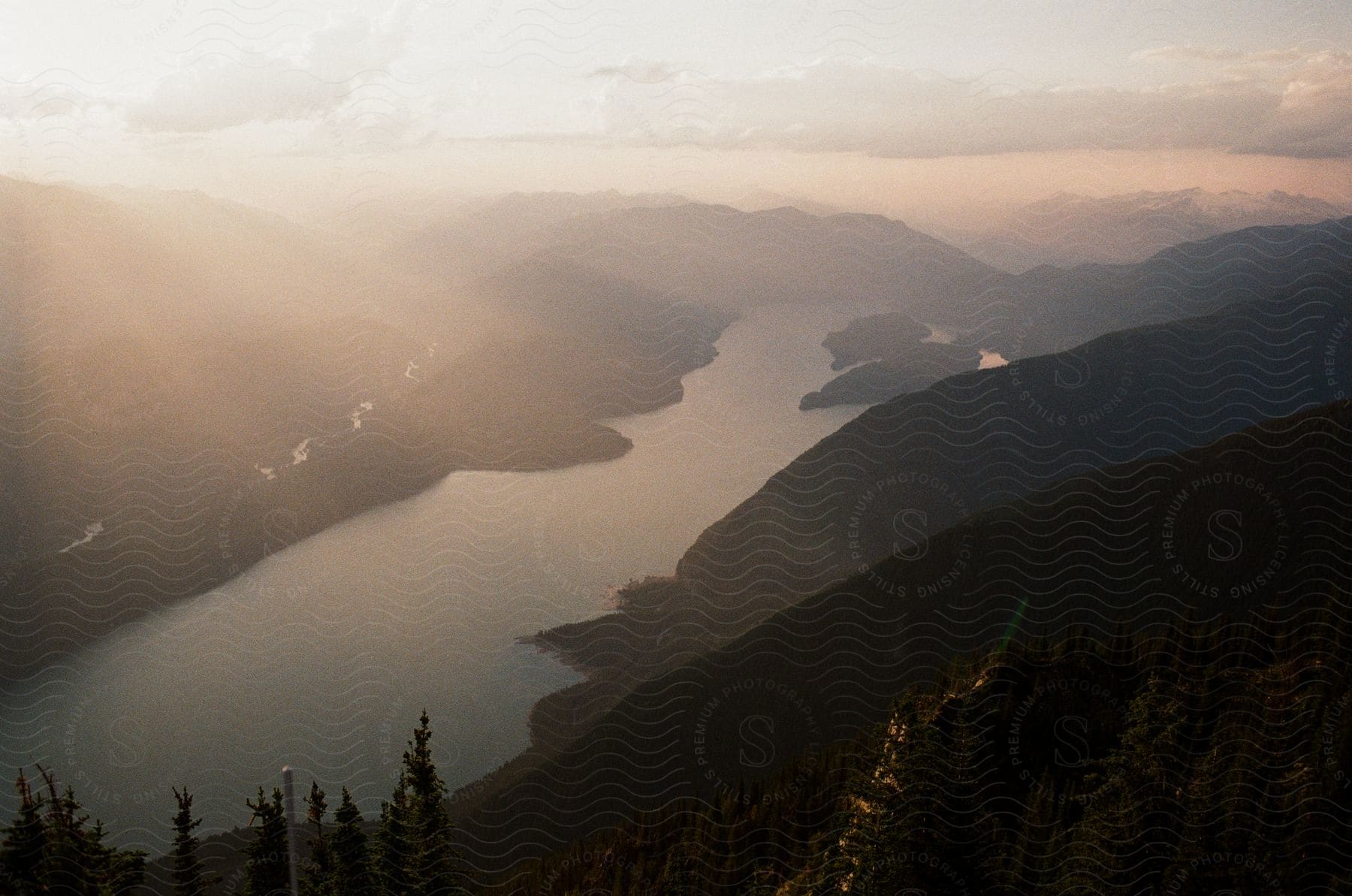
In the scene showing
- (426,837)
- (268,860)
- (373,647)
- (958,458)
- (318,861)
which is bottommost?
(373,647)

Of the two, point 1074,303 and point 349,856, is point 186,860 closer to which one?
point 349,856

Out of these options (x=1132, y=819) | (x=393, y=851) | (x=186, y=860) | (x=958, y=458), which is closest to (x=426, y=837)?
(x=393, y=851)

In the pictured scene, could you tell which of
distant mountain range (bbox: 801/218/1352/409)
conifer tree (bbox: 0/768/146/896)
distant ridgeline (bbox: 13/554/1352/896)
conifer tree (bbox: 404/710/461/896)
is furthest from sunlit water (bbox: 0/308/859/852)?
distant mountain range (bbox: 801/218/1352/409)

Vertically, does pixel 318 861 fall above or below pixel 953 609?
above

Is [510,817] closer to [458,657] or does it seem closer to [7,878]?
[458,657]

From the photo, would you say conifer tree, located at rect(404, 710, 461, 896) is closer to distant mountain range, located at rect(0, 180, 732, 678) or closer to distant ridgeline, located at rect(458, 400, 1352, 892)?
distant ridgeline, located at rect(458, 400, 1352, 892)

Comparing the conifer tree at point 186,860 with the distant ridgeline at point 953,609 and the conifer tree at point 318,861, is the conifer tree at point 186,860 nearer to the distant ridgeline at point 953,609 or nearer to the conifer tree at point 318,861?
the conifer tree at point 318,861

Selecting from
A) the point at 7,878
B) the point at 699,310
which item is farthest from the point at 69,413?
the point at 7,878

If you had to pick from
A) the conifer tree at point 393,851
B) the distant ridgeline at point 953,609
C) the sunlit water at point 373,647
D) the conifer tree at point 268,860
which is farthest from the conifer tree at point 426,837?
the sunlit water at point 373,647
